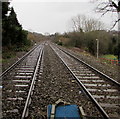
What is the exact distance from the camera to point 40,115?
3.38 meters

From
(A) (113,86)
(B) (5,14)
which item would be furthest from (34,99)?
(B) (5,14)

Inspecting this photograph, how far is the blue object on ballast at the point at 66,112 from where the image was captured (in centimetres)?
327

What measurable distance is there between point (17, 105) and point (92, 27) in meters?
46.8

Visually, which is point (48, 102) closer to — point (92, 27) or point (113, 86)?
point (113, 86)

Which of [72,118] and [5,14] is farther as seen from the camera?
[5,14]

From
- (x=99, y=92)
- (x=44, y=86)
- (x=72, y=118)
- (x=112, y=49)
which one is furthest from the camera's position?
(x=112, y=49)

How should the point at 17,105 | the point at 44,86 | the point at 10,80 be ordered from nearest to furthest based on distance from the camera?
the point at 17,105 → the point at 44,86 → the point at 10,80

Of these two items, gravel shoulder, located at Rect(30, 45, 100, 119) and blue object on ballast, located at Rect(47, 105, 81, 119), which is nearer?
blue object on ballast, located at Rect(47, 105, 81, 119)

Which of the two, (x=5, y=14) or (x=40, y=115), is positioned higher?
(x=5, y=14)

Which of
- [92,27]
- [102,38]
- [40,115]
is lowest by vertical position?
[40,115]

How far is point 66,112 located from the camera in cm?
344

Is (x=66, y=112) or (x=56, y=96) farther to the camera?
(x=56, y=96)

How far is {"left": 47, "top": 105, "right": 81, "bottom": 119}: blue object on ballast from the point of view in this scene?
3270 mm

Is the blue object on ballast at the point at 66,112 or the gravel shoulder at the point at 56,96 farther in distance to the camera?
the gravel shoulder at the point at 56,96
